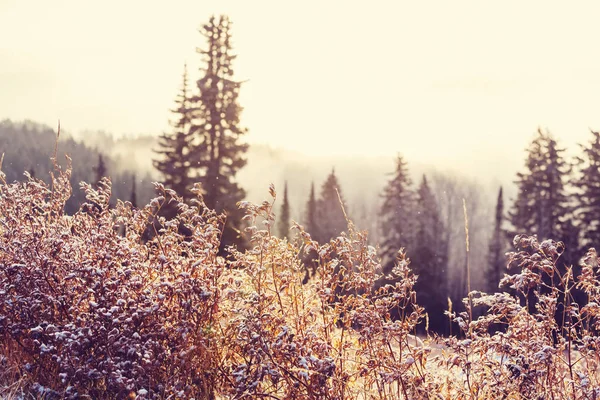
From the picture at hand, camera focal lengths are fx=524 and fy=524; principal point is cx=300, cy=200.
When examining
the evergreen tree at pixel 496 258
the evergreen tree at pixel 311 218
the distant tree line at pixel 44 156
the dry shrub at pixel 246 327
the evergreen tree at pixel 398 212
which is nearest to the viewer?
the dry shrub at pixel 246 327

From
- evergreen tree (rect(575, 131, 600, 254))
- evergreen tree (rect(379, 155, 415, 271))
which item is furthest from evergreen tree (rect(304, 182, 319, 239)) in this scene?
evergreen tree (rect(575, 131, 600, 254))

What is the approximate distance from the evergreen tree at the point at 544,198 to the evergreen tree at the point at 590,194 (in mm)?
661

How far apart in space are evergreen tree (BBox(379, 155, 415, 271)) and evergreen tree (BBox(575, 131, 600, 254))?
32.9 ft

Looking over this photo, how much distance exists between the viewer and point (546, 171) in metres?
29.2

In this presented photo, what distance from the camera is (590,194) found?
28391mm

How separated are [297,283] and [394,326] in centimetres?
119

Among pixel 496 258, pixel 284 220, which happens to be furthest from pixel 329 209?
pixel 496 258

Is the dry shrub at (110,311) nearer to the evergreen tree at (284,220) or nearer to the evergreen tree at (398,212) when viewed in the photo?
the evergreen tree at (398,212)

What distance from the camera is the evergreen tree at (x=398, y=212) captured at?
34438 millimetres

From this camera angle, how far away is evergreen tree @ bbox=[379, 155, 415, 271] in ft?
113

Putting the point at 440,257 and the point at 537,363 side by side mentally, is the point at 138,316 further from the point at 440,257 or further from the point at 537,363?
the point at 440,257

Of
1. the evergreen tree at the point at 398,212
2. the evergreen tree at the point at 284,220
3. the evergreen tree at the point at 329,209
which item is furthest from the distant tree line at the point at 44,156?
the evergreen tree at the point at 398,212

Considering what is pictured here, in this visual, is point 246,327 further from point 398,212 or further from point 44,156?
point 44,156

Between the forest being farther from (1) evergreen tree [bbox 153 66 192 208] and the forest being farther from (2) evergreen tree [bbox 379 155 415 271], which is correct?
(2) evergreen tree [bbox 379 155 415 271]
